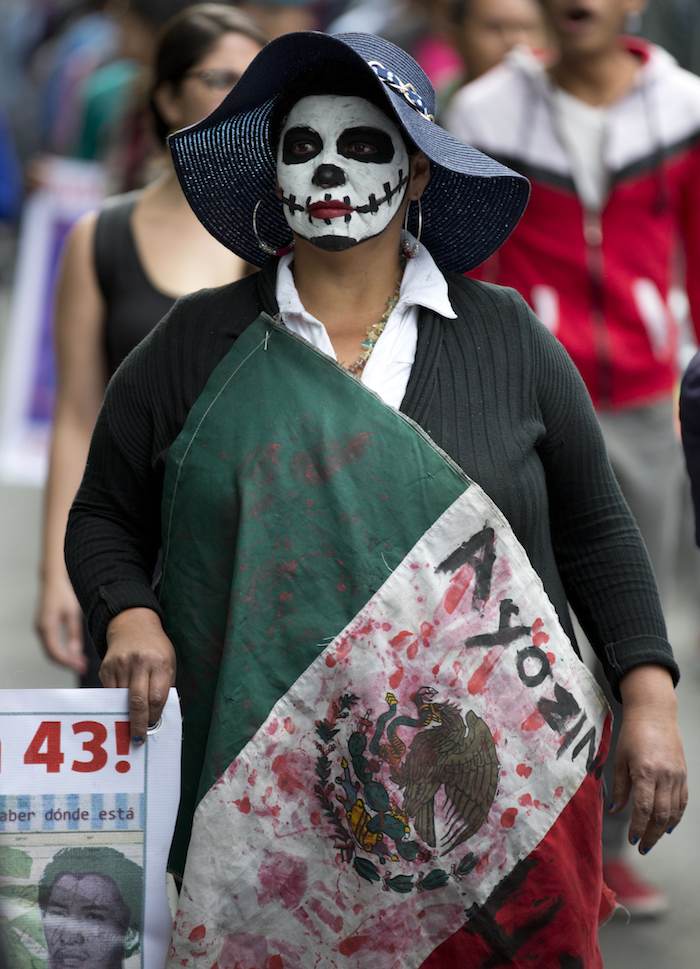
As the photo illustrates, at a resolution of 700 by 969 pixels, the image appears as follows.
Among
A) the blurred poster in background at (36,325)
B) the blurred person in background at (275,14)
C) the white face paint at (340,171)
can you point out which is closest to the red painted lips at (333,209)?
the white face paint at (340,171)

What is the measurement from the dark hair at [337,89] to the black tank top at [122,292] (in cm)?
107

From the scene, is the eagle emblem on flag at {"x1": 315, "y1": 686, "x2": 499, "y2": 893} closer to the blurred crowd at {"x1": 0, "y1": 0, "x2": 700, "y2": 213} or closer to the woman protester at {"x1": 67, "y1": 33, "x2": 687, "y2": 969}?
the woman protester at {"x1": 67, "y1": 33, "x2": 687, "y2": 969}

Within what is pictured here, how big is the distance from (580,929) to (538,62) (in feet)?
9.29

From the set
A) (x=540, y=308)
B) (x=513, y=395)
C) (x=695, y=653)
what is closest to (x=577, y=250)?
(x=540, y=308)

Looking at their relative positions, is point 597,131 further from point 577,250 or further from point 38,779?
point 38,779

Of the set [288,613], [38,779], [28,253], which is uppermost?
[288,613]

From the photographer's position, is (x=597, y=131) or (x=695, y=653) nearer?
(x=597, y=131)

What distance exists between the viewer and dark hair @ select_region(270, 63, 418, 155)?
313cm

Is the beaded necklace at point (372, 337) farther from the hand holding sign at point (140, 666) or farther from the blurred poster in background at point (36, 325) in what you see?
the blurred poster in background at point (36, 325)

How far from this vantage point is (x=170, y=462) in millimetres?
3062

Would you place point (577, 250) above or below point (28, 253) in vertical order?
above

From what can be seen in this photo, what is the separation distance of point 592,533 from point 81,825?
38.4 inches

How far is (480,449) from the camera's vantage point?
119 inches

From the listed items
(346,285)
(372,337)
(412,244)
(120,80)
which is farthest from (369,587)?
(120,80)
